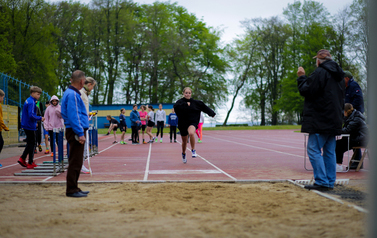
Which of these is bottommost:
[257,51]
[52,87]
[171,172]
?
[171,172]

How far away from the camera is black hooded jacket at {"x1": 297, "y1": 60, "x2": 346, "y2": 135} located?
214 inches

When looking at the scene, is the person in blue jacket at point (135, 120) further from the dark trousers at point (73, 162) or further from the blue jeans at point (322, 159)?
the blue jeans at point (322, 159)

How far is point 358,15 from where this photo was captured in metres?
37.2

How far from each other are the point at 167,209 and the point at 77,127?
204cm

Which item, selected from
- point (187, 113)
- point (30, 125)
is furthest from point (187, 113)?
point (30, 125)

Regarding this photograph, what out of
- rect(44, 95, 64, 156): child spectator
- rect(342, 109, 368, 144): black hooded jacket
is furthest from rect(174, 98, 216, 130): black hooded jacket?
rect(342, 109, 368, 144): black hooded jacket

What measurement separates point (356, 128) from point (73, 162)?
6.38m

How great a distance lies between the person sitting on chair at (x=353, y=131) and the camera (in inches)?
316

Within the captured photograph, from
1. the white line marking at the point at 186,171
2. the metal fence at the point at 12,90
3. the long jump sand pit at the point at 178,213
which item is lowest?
the white line marking at the point at 186,171

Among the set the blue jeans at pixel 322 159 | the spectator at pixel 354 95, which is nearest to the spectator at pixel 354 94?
the spectator at pixel 354 95

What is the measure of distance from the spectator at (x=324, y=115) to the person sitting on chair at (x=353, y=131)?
8.77 ft

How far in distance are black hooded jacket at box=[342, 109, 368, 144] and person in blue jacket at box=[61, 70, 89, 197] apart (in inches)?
236

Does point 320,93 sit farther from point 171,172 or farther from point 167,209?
point 171,172

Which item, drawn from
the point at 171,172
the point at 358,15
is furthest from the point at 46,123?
the point at 358,15
